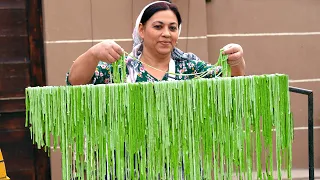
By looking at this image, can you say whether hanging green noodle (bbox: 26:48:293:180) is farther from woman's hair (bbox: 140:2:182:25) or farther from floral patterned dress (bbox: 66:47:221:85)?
woman's hair (bbox: 140:2:182:25)

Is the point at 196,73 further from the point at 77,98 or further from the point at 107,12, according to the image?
the point at 107,12

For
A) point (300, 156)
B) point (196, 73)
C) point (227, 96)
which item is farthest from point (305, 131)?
point (227, 96)

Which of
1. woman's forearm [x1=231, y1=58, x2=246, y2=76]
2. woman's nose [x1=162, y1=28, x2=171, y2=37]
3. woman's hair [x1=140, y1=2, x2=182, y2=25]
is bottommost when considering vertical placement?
woman's forearm [x1=231, y1=58, x2=246, y2=76]

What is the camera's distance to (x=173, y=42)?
98.7 inches

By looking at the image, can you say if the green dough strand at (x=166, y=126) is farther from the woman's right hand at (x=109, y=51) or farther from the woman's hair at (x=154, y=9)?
the woman's hair at (x=154, y=9)

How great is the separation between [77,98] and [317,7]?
162 inches

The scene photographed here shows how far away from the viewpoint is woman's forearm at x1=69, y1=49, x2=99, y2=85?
226cm

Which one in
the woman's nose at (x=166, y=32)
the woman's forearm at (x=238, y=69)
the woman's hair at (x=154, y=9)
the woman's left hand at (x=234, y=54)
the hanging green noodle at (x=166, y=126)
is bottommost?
the hanging green noodle at (x=166, y=126)

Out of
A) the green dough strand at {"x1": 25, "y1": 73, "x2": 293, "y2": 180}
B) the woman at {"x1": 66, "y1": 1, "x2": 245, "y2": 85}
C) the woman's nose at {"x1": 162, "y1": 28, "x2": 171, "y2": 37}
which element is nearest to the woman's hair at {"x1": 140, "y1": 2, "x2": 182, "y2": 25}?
the woman at {"x1": 66, "y1": 1, "x2": 245, "y2": 85}

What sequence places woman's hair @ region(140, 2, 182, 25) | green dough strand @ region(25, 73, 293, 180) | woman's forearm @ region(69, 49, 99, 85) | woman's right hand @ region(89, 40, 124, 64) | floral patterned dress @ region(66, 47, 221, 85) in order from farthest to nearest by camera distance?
woman's hair @ region(140, 2, 182, 25)
floral patterned dress @ region(66, 47, 221, 85)
woman's forearm @ region(69, 49, 99, 85)
woman's right hand @ region(89, 40, 124, 64)
green dough strand @ region(25, 73, 293, 180)

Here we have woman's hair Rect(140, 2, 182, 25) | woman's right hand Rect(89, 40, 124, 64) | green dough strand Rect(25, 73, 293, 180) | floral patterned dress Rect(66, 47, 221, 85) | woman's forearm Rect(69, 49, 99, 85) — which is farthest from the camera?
woman's hair Rect(140, 2, 182, 25)

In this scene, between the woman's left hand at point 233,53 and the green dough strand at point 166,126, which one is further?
the woman's left hand at point 233,53

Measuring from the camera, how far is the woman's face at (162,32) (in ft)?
8.16

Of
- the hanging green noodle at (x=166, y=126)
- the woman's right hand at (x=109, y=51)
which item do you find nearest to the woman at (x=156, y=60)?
the woman's right hand at (x=109, y=51)
